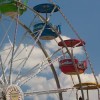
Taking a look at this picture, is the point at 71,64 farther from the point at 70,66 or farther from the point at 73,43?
the point at 73,43

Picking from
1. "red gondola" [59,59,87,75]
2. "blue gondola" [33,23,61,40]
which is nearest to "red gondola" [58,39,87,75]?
"red gondola" [59,59,87,75]

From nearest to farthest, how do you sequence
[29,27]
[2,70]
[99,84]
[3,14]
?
1. [2,70]
2. [3,14]
3. [29,27]
4. [99,84]

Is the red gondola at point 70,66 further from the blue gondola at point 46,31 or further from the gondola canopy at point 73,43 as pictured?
the blue gondola at point 46,31

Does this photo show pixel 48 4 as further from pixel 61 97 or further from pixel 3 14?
pixel 61 97

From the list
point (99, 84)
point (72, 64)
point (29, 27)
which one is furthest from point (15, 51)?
point (99, 84)

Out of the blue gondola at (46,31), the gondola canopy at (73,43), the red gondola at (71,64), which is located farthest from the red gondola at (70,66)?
the blue gondola at (46,31)

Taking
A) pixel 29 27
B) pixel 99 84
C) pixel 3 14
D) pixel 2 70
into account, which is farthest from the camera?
pixel 99 84

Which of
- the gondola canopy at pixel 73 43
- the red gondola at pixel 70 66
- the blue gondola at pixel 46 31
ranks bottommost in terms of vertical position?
the red gondola at pixel 70 66

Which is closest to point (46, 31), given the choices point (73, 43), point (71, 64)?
point (73, 43)

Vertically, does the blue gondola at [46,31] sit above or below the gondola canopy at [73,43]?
above

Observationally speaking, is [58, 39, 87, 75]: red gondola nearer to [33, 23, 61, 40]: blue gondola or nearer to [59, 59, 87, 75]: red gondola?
[59, 59, 87, 75]: red gondola

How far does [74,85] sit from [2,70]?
18.1ft

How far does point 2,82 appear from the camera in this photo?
1986cm

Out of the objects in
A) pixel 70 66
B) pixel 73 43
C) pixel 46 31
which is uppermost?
pixel 46 31
